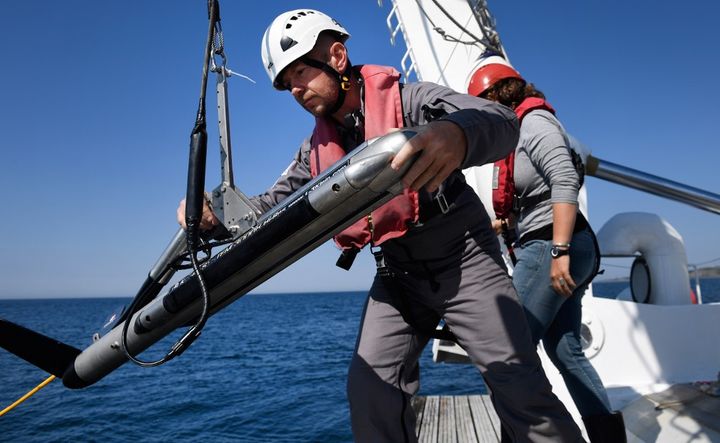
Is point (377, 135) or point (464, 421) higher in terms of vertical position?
point (377, 135)

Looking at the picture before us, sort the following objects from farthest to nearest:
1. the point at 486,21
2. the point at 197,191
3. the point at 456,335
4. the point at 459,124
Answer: the point at 486,21
the point at 456,335
the point at 197,191
the point at 459,124

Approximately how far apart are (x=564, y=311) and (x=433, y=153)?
5.31 feet

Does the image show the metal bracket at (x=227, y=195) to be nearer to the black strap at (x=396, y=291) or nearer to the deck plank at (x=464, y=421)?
the black strap at (x=396, y=291)

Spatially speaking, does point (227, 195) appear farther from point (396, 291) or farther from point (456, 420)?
point (456, 420)

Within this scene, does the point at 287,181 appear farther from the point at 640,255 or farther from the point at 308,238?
the point at 640,255

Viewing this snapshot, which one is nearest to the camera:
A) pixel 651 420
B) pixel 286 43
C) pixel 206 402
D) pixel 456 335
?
pixel 286 43

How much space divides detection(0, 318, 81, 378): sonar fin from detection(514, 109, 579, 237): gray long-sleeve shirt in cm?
199

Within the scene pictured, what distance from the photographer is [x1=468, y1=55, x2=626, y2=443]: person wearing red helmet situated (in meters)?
2.13

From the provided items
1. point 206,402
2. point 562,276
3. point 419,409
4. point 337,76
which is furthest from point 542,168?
point 206,402

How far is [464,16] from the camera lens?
183 inches

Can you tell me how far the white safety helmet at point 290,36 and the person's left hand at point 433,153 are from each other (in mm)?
760

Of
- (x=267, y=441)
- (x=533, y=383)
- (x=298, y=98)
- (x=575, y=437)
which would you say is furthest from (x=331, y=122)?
(x=267, y=441)

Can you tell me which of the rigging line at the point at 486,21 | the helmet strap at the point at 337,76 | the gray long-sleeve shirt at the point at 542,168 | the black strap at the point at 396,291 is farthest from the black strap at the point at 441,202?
the rigging line at the point at 486,21

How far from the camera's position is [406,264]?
184 centimetres
